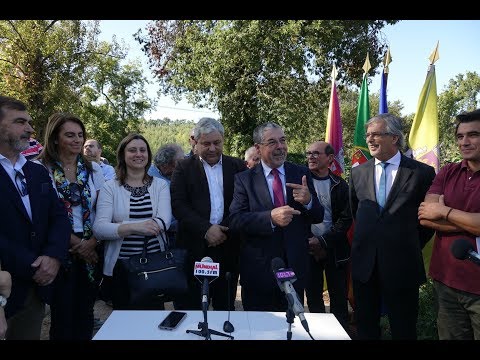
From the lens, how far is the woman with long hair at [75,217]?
3271 millimetres

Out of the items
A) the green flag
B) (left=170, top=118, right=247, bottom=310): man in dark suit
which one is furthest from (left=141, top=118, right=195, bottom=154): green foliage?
(left=170, top=118, right=247, bottom=310): man in dark suit

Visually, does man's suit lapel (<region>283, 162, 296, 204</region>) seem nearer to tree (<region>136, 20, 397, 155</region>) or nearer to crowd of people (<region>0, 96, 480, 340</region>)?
crowd of people (<region>0, 96, 480, 340</region>)

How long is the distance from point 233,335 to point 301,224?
1263mm

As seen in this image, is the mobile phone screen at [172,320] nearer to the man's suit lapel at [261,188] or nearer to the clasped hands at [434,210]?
the man's suit lapel at [261,188]

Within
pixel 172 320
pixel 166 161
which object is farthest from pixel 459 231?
pixel 166 161

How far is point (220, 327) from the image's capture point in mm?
2381

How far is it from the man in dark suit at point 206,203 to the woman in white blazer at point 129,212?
0.65 feet

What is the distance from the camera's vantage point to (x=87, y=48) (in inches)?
888

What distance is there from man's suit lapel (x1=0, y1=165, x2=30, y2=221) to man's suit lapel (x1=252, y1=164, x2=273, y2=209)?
1.70m

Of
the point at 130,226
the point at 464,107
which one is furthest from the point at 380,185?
the point at 464,107

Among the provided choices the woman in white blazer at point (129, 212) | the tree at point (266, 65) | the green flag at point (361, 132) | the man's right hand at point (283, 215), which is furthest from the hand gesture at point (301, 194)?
the tree at point (266, 65)

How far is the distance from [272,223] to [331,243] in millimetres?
1255

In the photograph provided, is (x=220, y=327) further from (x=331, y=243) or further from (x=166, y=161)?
(x=166, y=161)
